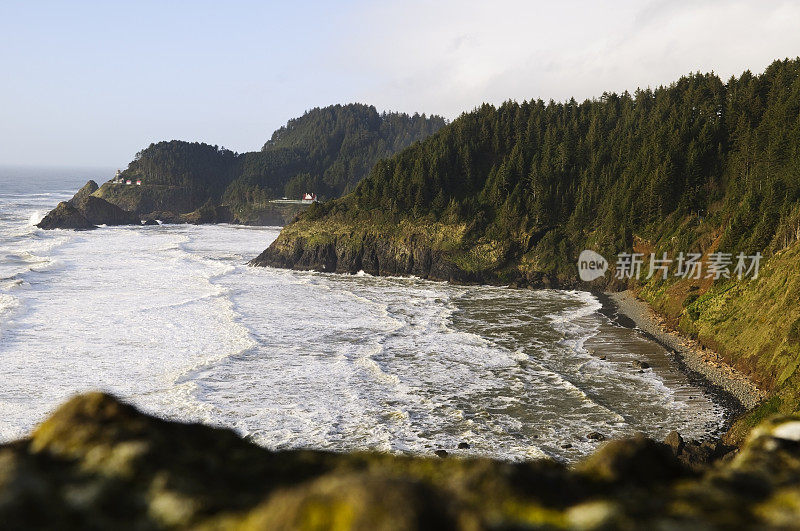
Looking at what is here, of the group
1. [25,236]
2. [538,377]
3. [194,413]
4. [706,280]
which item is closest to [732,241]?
[706,280]

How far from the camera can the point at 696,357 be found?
44.5m

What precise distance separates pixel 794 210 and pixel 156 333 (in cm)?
5332

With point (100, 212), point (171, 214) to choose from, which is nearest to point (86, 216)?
point (100, 212)

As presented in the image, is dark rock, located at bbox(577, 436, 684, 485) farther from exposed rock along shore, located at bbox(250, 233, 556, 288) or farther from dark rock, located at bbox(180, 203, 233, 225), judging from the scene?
dark rock, located at bbox(180, 203, 233, 225)

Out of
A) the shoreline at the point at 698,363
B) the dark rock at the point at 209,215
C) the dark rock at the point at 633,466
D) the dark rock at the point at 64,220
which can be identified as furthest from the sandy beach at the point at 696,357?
the dark rock at the point at 209,215

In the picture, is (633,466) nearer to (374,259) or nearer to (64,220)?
(374,259)

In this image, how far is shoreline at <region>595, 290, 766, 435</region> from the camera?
115ft

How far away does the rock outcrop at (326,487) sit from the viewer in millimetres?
4492

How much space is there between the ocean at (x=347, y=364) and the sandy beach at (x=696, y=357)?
1.62 metres

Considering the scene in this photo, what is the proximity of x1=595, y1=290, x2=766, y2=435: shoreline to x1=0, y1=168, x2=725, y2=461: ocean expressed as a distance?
936mm

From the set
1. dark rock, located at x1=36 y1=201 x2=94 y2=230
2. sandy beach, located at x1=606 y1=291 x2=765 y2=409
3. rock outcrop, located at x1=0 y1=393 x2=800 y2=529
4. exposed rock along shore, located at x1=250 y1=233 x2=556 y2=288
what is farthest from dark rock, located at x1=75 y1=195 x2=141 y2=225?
rock outcrop, located at x1=0 y1=393 x2=800 y2=529

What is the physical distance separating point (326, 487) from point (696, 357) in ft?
149

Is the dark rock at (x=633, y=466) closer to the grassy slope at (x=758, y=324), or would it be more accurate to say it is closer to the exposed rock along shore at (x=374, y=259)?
the grassy slope at (x=758, y=324)

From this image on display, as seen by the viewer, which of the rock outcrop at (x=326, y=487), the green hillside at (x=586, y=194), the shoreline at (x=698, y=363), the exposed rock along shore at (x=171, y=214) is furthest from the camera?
the exposed rock along shore at (x=171, y=214)
